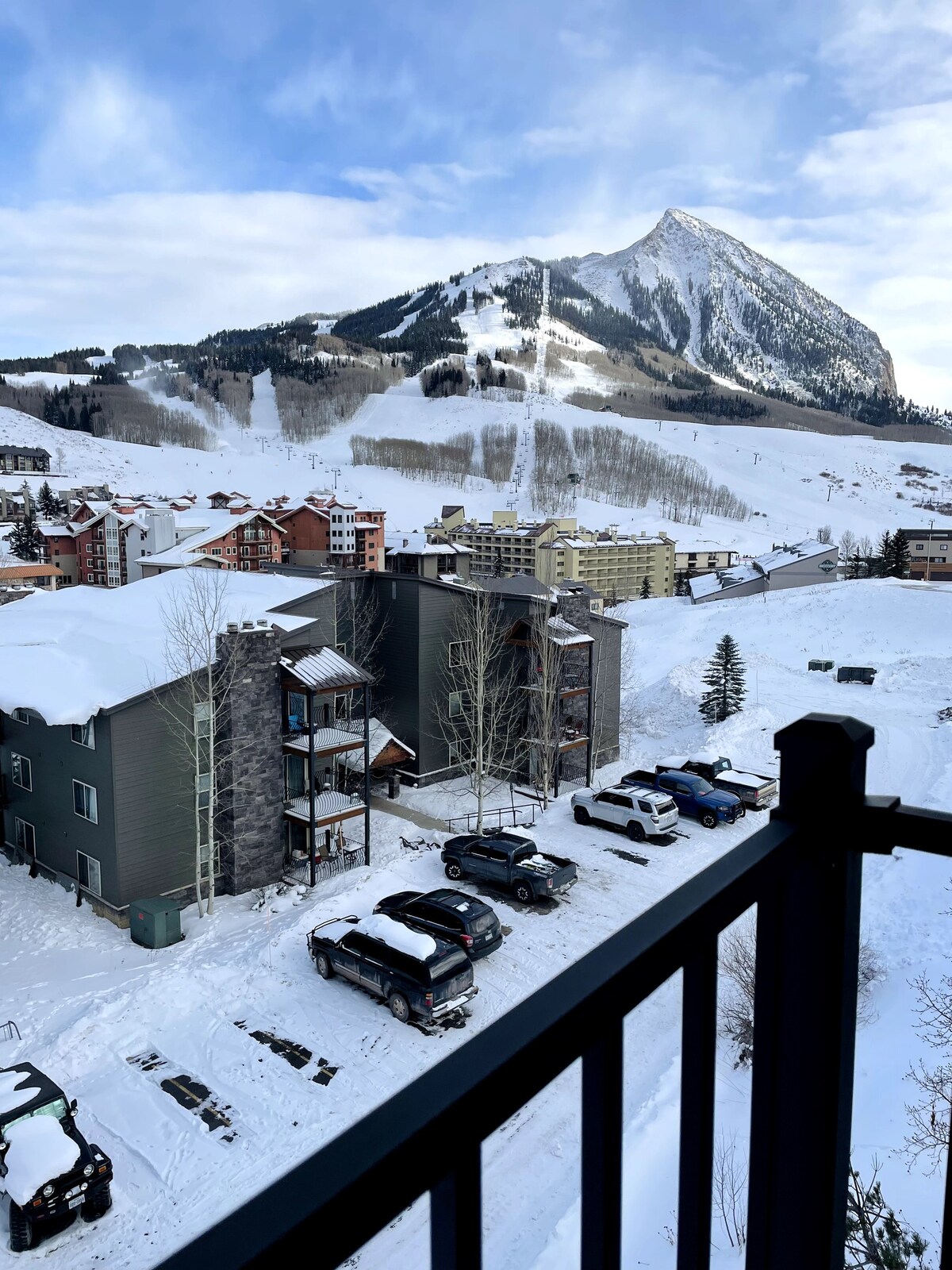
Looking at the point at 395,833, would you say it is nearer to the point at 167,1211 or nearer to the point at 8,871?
the point at 8,871

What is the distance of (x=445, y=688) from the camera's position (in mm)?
21312

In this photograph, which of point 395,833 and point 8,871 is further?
point 395,833

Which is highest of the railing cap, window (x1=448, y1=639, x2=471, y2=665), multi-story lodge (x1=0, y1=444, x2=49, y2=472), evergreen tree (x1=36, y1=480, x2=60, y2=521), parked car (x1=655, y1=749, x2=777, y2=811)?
multi-story lodge (x1=0, y1=444, x2=49, y2=472)

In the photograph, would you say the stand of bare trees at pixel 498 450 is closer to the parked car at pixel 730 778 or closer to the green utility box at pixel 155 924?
the parked car at pixel 730 778

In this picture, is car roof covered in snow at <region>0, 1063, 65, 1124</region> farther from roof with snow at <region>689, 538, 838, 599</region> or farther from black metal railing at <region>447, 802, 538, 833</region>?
roof with snow at <region>689, 538, 838, 599</region>

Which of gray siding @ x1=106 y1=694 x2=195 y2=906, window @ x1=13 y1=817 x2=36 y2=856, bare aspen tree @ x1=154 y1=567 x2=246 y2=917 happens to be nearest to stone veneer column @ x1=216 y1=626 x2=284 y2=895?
bare aspen tree @ x1=154 y1=567 x2=246 y2=917

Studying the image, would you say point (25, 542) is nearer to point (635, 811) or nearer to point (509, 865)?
point (635, 811)

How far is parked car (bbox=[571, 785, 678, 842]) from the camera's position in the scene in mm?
16641

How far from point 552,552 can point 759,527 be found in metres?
50.7

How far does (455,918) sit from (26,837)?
9679 mm

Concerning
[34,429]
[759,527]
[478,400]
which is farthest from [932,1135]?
[478,400]

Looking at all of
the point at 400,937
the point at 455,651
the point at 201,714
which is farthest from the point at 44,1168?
the point at 455,651

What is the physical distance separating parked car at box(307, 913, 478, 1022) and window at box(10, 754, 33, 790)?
7770 millimetres

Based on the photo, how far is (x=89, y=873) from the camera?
14.8 metres
